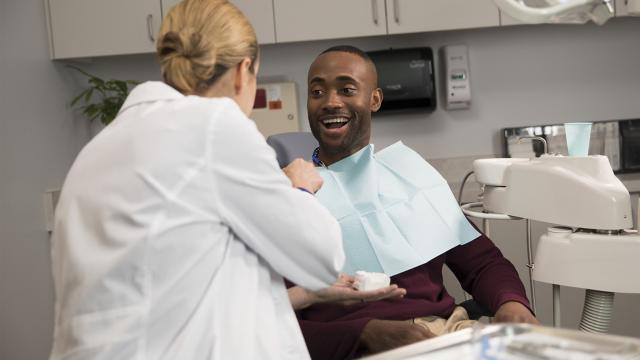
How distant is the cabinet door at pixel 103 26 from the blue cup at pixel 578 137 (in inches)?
79.4

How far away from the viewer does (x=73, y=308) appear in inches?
44.2

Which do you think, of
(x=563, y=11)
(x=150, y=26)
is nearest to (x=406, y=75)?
(x=150, y=26)

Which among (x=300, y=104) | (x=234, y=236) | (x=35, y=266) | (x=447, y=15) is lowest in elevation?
(x=35, y=266)

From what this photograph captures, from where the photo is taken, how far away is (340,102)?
190 cm

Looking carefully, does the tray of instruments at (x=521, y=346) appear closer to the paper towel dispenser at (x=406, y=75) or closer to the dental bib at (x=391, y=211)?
the dental bib at (x=391, y=211)

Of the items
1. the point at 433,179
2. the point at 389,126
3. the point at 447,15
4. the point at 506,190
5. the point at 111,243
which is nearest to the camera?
the point at 111,243

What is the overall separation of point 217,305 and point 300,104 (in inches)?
88.8

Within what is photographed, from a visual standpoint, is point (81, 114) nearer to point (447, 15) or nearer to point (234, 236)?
point (447, 15)

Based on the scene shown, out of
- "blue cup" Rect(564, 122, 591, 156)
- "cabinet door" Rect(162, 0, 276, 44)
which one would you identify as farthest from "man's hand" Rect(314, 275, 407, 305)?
"cabinet door" Rect(162, 0, 276, 44)

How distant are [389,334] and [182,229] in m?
0.63

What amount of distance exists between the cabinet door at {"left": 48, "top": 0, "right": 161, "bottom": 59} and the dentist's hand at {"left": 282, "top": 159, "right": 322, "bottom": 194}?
1.90 meters

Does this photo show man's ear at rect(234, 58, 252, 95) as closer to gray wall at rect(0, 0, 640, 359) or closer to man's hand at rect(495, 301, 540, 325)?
man's hand at rect(495, 301, 540, 325)

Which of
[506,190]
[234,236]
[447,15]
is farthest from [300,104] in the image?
[234,236]

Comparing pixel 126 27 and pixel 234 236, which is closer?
pixel 234 236
